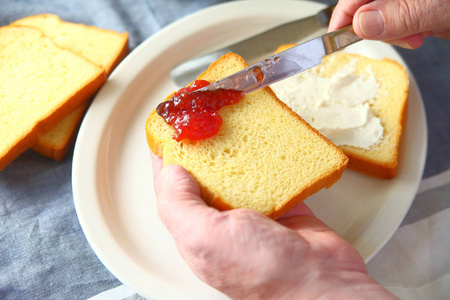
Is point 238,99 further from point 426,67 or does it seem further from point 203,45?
point 426,67

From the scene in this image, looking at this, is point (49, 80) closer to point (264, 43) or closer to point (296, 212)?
point (264, 43)

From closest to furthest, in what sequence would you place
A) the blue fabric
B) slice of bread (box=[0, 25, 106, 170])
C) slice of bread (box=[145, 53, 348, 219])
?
1. slice of bread (box=[145, 53, 348, 219])
2. the blue fabric
3. slice of bread (box=[0, 25, 106, 170])

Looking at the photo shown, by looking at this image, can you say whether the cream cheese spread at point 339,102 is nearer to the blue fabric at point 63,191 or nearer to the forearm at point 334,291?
the blue fabric at point 63,191

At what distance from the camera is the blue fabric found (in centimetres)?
247

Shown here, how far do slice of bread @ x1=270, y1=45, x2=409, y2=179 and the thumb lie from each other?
1.55ft

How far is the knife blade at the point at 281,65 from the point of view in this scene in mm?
2387

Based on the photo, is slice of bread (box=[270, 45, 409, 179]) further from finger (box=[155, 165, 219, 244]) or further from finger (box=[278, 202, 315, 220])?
finger (box=[155, 165, 219, 244])

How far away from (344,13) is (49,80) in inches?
86.0

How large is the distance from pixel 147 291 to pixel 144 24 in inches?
91.4

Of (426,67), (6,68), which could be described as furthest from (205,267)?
(426,67)

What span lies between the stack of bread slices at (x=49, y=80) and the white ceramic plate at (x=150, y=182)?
18 cm

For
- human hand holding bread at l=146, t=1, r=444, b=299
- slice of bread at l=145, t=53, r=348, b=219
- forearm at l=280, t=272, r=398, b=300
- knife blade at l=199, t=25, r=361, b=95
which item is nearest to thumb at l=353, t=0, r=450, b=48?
knife blade at l=199, t=25, r=361, b=95

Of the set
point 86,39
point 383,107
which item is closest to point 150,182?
point 86,39

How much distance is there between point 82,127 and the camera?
2.79 metres
